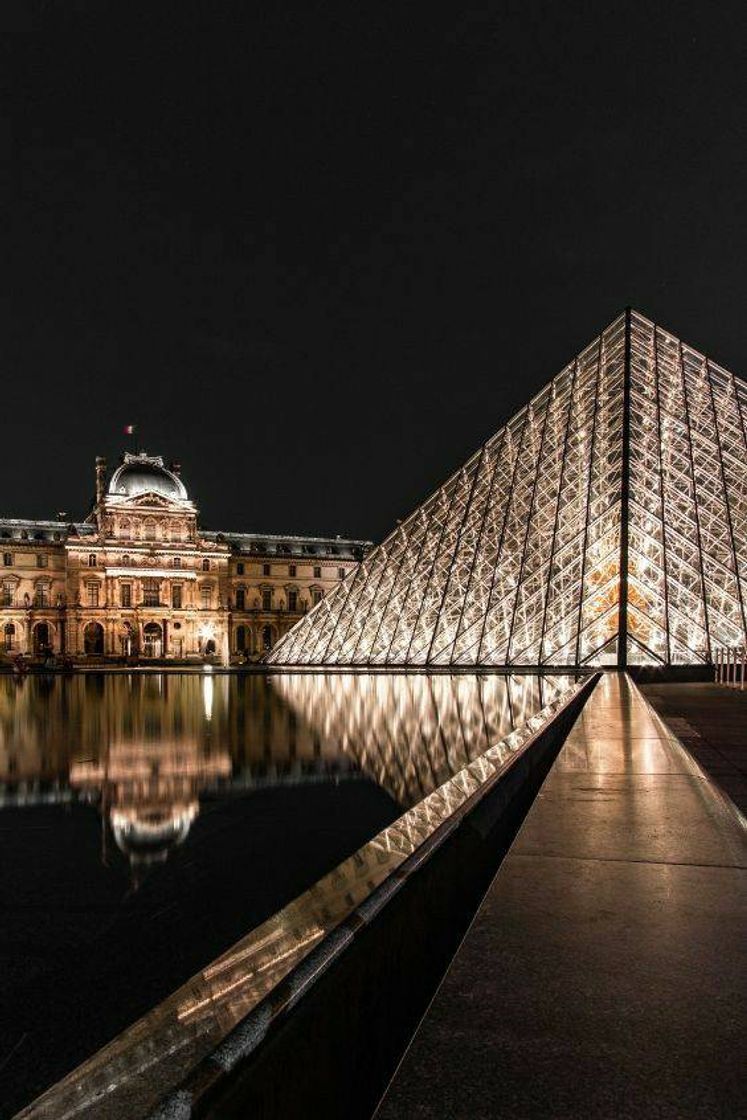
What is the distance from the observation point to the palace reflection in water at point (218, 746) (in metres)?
7.54

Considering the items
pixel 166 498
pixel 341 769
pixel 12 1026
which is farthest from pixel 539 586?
pixel 166 498

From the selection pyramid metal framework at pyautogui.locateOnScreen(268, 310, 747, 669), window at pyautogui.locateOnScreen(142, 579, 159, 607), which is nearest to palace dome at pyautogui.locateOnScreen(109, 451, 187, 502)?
window at pyautogui.locateOnScreen(142, 579, 159, 607)

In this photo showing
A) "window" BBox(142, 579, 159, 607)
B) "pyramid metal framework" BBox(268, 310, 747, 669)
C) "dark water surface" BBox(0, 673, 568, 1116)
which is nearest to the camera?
"dark water surface" BBox(0, 673, 568, 1116)

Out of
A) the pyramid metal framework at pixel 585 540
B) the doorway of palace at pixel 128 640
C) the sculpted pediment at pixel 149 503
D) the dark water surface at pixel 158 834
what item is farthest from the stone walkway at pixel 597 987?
the sculpted pediment at pixel 149 503

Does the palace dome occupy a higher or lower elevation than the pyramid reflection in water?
higher

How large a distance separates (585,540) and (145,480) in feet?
199

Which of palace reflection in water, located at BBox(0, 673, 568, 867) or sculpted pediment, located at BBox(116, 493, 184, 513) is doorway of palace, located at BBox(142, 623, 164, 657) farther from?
palace reflection in water, located at BBox(0, 673, 568, 867)

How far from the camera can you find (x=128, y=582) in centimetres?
7750

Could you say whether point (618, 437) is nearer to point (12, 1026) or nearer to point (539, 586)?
point (539, 586)

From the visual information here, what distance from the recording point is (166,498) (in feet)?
260

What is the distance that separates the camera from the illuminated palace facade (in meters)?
76.1

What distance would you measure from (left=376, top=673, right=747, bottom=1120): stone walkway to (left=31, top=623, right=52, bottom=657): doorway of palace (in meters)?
79.1

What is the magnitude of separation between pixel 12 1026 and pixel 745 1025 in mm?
2626

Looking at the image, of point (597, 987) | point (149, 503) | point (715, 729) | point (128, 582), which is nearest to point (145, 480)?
point (149, 503)
